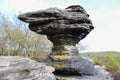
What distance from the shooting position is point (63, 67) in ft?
66.0

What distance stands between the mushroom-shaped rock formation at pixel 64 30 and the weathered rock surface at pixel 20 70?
5394 millimetres

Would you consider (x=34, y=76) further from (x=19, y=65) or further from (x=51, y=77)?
(x=51, y=77)

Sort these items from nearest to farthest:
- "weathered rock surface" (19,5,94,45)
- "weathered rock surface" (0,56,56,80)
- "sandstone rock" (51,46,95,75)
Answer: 1. "weathered rock surface" (0,56,56,80)
2. "weathered rock surface" (19,5,94,45)
3. "sandstone rock" (51,46,95,75)

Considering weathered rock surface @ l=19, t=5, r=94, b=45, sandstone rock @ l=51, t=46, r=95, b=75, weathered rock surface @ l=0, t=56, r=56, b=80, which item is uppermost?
weathered rock surface @ l=19, t=5, r=94, b=45

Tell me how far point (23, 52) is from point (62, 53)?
34.6m

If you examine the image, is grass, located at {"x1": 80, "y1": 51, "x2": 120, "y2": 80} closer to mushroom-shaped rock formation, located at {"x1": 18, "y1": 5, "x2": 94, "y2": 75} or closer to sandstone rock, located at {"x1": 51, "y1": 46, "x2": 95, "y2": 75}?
sandstone rock, located at {"x1": 51, "y1": 46, "x2": 95, "y2": 75}

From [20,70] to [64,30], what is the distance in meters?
8.18

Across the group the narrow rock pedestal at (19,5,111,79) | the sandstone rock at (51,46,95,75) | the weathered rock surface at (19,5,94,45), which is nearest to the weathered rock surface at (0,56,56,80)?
the sandstone rock at (51,46,95,75)

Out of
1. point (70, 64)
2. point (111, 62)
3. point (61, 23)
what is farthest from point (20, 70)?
point (111, 62)

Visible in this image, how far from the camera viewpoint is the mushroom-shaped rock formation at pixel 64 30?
20172 mm

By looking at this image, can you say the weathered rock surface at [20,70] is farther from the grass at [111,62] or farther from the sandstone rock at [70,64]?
the grass at [111,62]

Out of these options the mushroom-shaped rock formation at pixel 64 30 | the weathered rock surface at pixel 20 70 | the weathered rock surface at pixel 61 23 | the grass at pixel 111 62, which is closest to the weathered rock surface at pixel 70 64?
the mushroom-shaped rock formation at pixel 64 30

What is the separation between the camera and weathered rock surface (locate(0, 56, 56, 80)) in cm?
1252

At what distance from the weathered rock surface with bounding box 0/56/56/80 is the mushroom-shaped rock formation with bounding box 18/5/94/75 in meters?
5.39
